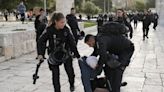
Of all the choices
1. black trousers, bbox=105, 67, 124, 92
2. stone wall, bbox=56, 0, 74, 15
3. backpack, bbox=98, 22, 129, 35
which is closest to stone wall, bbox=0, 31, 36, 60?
stone wall, bbox=56, 0, 74, 15

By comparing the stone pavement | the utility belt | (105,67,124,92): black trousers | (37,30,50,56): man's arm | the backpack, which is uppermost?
the backpack

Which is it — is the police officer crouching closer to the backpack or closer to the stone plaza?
the backpack

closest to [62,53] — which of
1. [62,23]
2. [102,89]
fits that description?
[62,23]

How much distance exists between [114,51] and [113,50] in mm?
29

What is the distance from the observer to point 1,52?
13.2 metres

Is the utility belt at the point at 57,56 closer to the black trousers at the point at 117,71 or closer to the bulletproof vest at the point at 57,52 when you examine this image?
the bulletproof vest at the point at 57,52

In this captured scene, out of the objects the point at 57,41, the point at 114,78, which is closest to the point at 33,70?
the point at 57,41

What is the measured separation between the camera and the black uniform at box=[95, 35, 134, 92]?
5.79 meters

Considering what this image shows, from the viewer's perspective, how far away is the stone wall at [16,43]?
13.3 m

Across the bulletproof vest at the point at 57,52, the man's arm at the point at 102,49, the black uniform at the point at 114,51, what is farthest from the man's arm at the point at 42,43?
the man's arm at the point at 102,49

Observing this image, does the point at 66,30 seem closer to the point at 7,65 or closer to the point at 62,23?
the point at 62,23

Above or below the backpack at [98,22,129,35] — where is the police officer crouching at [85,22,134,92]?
below

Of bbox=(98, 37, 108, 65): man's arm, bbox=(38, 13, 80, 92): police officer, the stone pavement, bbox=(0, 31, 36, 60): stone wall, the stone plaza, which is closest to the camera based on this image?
bbox=(98, 37, 108, 65): man's arm

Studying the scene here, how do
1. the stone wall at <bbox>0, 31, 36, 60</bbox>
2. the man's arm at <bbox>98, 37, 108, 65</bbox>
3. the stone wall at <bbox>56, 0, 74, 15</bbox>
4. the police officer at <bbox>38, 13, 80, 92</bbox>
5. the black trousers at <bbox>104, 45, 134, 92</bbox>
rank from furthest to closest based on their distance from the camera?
the stone wall at <bbox>56, 0, 74, 15</bbox> < the stone wall at <bbox>0, 31, 36, 60</bbox> < the police officer at <bbox>38, 13, 80, 92</bbox> < the black trousers at <bbox>104, 45, 134, 92</bbox> < the man's arm at <bbox>98, 37, 108, 65</bbox>
